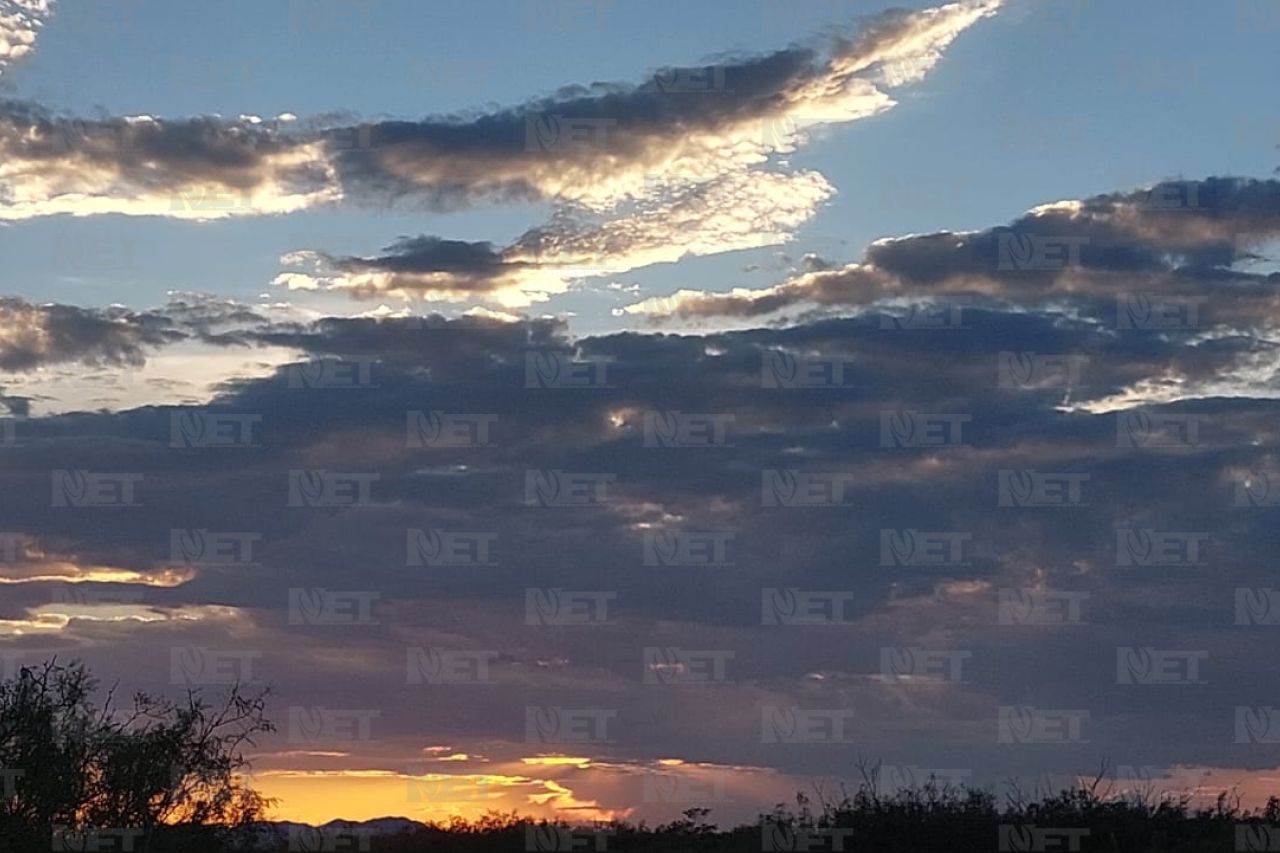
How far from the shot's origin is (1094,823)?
82.6 feet

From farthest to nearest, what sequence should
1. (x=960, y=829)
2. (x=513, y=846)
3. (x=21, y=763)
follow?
(x=513, y=846) → (x=21, y=763) → (x=960, y=829)

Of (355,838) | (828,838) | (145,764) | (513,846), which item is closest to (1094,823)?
(828,838)

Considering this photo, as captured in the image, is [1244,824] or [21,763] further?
[21,763]

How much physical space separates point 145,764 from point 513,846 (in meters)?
6.27

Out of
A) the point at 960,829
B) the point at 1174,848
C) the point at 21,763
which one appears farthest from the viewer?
the point at 21,763

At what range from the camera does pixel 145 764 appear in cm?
2734

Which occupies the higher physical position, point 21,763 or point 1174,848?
point 21,763

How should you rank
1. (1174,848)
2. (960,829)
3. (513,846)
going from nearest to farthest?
(1174,848), (960,829), (513,846)

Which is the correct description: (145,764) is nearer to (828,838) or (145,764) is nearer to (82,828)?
(82,828)

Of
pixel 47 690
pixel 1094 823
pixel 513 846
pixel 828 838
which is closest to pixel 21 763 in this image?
pixel 47 690

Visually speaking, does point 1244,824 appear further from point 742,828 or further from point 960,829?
point 742,828

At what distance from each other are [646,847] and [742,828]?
1.69 metres

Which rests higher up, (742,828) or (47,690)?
(47,690)

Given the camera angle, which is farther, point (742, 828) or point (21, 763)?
point (742, 828)
